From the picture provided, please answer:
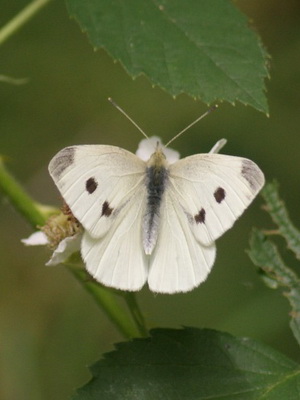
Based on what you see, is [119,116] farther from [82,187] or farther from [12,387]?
[82,187]

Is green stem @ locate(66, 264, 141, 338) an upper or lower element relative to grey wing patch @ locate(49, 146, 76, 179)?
lower

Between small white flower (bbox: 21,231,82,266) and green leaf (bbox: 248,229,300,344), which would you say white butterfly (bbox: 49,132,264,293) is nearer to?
small white flower (bbox: 21,231,82,266)

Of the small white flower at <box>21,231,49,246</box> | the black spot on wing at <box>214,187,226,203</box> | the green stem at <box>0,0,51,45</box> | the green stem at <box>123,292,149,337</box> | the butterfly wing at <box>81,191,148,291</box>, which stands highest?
the green stem at <box>0,0,51,45</box>

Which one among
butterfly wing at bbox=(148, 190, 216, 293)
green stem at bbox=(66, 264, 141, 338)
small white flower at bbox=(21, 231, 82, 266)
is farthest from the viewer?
green stem at bbox=(66, 264, 141, 338)

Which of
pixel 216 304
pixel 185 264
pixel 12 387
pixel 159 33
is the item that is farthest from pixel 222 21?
pixel 216 304

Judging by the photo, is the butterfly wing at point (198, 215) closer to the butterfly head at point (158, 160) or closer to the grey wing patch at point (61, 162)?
the butterfly head at point (158, 160)

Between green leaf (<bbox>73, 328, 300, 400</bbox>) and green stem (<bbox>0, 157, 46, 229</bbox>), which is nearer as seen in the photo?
green leaf (<bbox>73, 328, 300, 400</bbox>)

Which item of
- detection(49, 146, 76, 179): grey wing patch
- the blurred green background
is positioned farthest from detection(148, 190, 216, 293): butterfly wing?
the blurred green background
